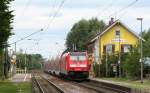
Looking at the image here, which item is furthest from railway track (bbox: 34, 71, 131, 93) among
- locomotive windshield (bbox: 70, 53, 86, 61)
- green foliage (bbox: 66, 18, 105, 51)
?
green foliage (bbox: 66, 18, 105, 51)

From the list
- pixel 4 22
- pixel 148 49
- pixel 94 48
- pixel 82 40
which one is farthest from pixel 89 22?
pixel 4 22

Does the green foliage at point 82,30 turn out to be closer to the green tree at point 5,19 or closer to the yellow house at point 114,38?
the yellow house at point 114,38

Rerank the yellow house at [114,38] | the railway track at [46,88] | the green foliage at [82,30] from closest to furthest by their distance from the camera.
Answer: the railway track at [46,88] < the yellow house at [114,38] < the green foliage at [82,30]

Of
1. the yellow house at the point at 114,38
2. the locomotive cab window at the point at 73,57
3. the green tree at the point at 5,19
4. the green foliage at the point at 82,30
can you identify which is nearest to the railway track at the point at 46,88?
the locomotive cab window at the point at 73,57

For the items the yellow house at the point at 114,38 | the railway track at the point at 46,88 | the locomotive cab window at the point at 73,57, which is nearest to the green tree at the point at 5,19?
the railway track at the point at 46,88

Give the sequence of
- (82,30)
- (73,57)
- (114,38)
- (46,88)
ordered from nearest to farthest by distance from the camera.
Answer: (46,88)
(73,57)
(114,38)
(82,30)

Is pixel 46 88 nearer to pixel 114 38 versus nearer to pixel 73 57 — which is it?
pixel 73 57

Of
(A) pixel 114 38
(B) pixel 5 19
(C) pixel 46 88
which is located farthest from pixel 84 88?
(A) pixel 114 38

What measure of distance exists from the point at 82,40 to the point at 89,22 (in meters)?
9.57

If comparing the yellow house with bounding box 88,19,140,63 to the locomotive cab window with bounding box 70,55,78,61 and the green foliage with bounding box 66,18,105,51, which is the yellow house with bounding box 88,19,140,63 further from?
the locomotive cab window with bounding box 70,55,78,61

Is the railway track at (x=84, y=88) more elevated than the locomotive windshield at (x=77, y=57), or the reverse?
the locomotive windshield at (x=77, y=57)

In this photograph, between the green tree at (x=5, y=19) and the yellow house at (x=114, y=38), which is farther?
the yellow house at (x=114, y=38)

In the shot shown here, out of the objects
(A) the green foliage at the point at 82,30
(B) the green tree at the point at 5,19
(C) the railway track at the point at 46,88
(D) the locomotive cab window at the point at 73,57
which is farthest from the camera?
(A) the green foliage at the point at 82,30

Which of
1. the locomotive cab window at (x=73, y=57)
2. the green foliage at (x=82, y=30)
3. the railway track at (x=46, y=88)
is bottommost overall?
the railway track at (x=46, y=88)
